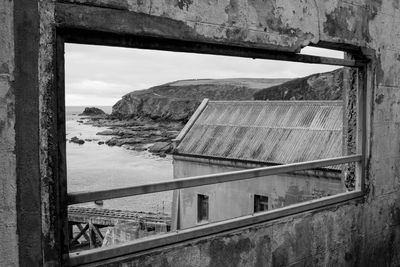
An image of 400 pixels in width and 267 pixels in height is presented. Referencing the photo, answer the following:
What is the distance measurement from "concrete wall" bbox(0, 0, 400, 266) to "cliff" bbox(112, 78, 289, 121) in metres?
87.7

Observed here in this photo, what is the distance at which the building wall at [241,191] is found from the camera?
1334 centimetres

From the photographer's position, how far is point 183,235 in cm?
264

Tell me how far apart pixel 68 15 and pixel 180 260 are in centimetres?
151

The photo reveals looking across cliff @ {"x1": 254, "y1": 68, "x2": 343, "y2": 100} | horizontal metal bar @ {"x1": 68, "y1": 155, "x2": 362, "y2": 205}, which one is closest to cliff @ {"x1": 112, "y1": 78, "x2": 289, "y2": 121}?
cliff @ {"x1": 254, "y1": 68, "x2": 343, "y2": 100}

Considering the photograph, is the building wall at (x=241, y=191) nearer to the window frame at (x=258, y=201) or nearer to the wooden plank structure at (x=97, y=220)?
the window frame at (x=258, y=201)

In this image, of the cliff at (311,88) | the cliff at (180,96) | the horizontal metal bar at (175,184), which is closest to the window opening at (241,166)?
the horizontal metal bar at (175,184)

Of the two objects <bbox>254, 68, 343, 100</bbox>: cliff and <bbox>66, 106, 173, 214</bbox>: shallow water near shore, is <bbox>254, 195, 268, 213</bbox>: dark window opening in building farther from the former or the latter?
<bbox>254, 68, 343, 100</bbox>: cliff

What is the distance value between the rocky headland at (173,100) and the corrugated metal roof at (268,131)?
2651 cm

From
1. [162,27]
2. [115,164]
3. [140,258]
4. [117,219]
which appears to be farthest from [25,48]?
[115,164]

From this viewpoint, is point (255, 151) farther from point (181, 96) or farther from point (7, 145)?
point (181, 96)

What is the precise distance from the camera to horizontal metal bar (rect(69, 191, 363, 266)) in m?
2.26

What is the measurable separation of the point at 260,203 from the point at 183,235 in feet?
40.6

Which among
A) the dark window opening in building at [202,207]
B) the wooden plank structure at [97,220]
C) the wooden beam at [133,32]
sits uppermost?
the wooden beam at [133,32]

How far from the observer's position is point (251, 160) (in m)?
14.7
